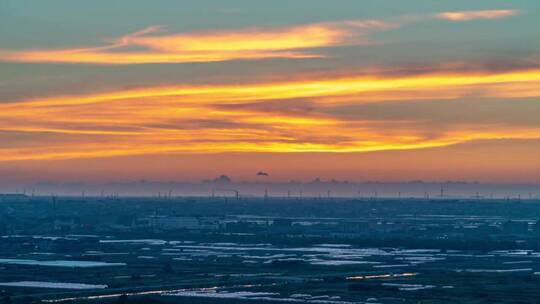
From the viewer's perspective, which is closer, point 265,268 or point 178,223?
point 265,268

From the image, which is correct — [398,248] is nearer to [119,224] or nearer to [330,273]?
[330,273]

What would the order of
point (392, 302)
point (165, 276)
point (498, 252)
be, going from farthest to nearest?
1. point (498, 252)
2. point (165, 276)
3. point (392, 302)

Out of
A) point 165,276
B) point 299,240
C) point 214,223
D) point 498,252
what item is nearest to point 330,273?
point 165,276

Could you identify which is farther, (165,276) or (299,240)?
(299,240)

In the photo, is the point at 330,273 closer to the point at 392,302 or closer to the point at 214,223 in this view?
the point at 392,302

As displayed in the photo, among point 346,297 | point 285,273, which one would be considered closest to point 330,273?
point 285,273

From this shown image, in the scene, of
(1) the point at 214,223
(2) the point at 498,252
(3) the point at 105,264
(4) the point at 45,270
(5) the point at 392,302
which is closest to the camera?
(5) the point at 392,302

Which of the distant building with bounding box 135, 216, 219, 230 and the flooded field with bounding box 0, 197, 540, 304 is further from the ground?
the distant building with bounding box 135, 216, 219, 230

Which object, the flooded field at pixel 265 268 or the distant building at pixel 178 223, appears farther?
the distant building at pixel 178 223

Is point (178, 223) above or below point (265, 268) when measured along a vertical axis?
above

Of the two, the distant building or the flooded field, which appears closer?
the flooded field

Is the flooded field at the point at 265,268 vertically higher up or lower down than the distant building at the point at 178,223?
Answer: lower down
